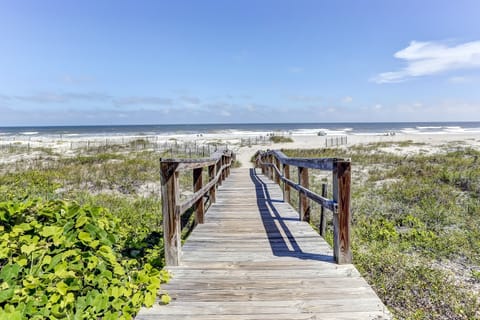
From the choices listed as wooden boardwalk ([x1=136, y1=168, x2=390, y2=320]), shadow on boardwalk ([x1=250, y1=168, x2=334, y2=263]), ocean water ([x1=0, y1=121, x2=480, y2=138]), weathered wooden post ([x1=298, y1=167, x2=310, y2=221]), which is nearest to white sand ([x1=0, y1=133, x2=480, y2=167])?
shadow on boardwalk ([x1=250, y1=168, x2=334, y2=263])

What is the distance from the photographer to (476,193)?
7.06 metres

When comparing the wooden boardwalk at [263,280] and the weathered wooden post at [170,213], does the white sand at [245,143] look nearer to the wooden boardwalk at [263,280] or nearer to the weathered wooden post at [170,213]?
the wooden boardwalk at [263,280]

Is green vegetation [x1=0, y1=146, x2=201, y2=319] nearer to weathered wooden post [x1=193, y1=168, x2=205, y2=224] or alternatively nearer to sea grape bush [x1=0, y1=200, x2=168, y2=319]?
sea grape bush [x1=0, y1=200, x2=168, y2=319]

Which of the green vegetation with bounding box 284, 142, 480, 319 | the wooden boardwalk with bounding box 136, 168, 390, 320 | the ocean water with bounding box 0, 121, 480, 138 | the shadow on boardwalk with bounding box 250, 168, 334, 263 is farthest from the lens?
the ocean water with bounding box 0, 121, 480, 138

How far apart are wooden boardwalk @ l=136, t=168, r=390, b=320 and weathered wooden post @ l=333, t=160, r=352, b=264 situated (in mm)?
150

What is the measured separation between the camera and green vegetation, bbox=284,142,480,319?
2.88 meters

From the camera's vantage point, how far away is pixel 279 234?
4117mm

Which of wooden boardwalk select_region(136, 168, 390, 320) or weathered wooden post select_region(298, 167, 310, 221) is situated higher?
weathered wooden post select_region(298, 167, 310, 221)

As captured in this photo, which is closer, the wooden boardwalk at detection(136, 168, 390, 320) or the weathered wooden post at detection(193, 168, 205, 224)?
the wooden boardwalk at detection(136, 168, 390, 320)

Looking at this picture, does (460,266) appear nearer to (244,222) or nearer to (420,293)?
(420,293)

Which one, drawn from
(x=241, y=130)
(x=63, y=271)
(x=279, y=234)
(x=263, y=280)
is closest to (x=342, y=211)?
(x=263, y=280)

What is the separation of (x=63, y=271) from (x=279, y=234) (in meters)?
2.79

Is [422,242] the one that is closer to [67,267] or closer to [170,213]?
[170,213]

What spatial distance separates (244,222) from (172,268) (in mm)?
1967
